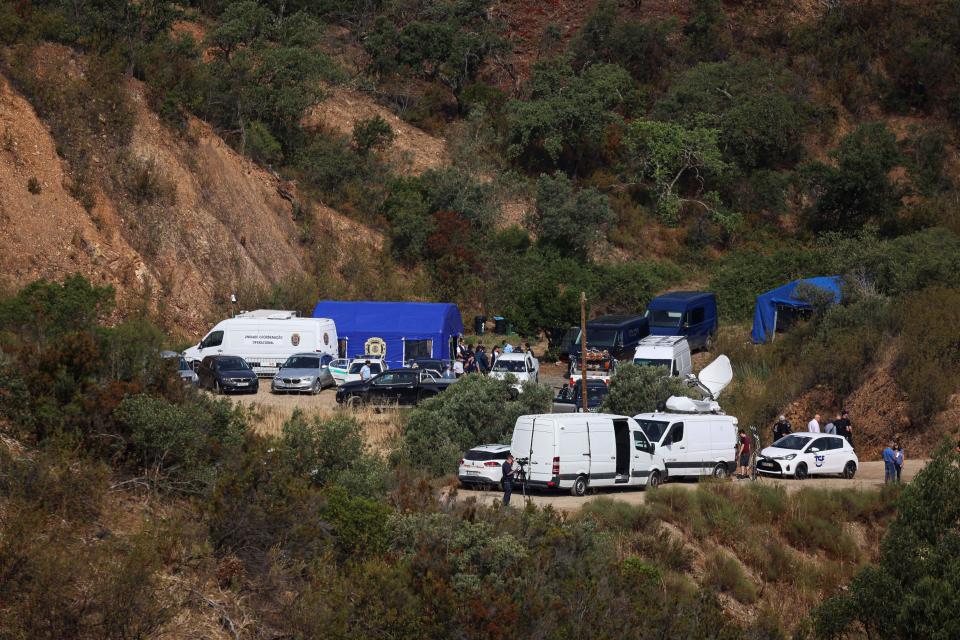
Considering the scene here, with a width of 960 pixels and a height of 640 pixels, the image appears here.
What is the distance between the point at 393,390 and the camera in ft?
113

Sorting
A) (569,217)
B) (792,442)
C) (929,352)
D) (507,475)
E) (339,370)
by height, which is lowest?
(507,475)

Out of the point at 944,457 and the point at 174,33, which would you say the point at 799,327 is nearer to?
the point at 944,457

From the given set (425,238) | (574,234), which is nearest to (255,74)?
(425,238)

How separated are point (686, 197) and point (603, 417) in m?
43.0

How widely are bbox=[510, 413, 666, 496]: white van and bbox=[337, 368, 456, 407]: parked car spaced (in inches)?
380

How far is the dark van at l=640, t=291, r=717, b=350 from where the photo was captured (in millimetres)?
47156

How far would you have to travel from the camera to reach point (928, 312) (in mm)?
35688

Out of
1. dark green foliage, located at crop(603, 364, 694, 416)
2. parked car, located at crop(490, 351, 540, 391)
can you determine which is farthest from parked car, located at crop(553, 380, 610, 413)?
parked car, located at crop(490, 351, 540, 391)

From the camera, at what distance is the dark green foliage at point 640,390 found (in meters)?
31.5

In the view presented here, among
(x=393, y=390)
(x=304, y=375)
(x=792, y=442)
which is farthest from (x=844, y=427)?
(x=304, y=375)

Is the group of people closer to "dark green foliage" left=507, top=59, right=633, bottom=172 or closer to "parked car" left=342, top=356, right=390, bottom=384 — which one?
"parked car" left=342, top=356, right=390, bottom=384

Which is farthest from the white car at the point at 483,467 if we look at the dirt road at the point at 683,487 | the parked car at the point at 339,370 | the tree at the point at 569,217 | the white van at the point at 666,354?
the tree at the point at 569,217

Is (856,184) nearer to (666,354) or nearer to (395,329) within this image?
(666,354)

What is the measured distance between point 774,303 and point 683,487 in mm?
24430
